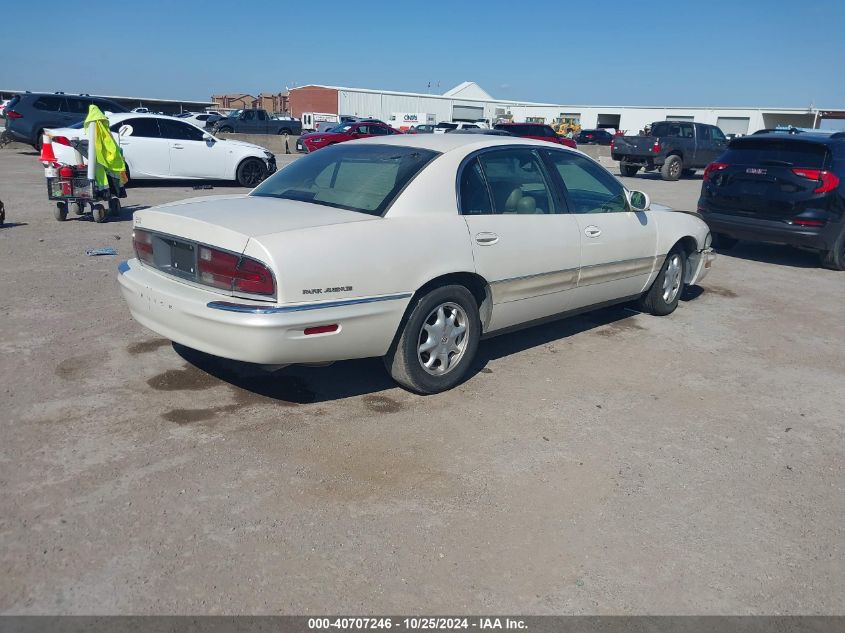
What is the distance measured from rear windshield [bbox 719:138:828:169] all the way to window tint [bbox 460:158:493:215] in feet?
19.1

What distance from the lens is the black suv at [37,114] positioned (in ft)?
69.0

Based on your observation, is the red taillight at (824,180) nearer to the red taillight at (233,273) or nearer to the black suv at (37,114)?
the red taillight at (233,273)

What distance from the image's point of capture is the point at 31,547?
273 cm

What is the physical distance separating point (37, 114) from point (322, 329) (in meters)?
21.9

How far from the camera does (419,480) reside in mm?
3404

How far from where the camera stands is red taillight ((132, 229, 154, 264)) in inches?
165

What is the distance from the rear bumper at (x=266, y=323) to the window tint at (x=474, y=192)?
2.73 feet

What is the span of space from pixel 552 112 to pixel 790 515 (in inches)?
2754

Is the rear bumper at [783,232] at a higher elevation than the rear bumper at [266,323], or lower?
higher

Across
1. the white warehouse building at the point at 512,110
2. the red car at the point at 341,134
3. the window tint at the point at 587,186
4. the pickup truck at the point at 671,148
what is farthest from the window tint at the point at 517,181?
the white warehouse building at the point at 512,110

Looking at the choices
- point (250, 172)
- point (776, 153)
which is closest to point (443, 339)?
point (776, 153)

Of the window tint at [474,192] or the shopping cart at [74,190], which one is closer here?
the window tint at [474,192]

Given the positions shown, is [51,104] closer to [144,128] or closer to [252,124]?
[144,128]

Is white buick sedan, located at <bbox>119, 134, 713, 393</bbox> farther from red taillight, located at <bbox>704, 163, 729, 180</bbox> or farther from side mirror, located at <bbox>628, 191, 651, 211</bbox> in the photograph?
red taillight, located at <bbox>704, 163, 729, 180</bbox>
